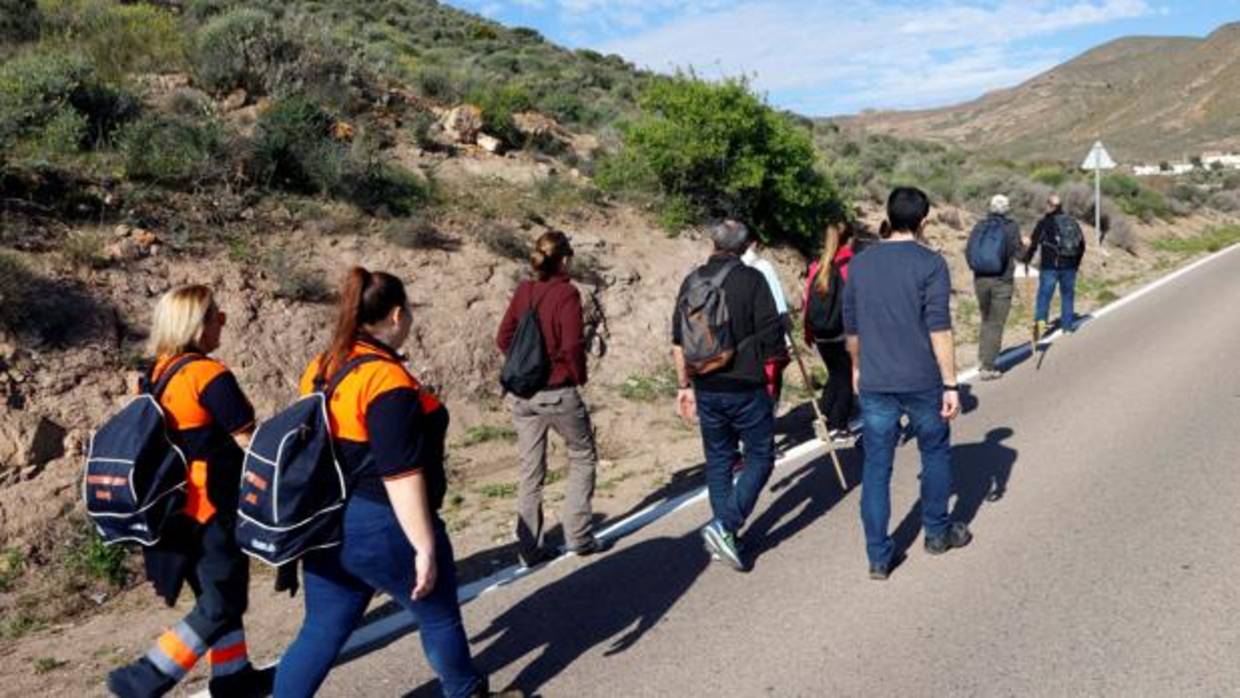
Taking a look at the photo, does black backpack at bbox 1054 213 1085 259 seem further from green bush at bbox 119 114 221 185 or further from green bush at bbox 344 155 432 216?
green bush at bbox 119 114 221 185

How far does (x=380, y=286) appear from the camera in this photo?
12.0 ft

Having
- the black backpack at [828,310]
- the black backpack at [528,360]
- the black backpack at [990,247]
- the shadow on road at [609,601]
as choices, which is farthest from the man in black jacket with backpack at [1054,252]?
the black backpack at [528,360]

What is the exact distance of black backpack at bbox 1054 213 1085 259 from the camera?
41.9ft

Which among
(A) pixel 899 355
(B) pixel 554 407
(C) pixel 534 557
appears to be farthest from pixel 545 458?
(A) pixel 899 355

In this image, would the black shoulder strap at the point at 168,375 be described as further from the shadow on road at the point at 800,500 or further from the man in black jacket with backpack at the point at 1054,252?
the man in black jacket with backpack at the point at 1054,252

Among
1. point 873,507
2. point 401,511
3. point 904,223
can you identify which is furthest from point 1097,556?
point 401,511

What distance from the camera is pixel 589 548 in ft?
20.1

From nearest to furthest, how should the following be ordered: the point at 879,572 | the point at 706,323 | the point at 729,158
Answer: the point at 879,572, the point at 706,323, the point at 729,158

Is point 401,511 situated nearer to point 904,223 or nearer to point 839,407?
point 904,223

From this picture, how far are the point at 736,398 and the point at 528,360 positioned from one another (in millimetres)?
1194

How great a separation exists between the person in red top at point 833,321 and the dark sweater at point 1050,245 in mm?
5586

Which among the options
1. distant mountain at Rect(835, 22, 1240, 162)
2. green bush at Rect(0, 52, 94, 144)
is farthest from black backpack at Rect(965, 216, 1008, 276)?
distant mountain at Rect(835, 22, 1240, 162)

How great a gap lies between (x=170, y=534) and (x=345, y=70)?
12.2 metres

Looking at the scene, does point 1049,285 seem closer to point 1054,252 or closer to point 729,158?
point 1054,252
